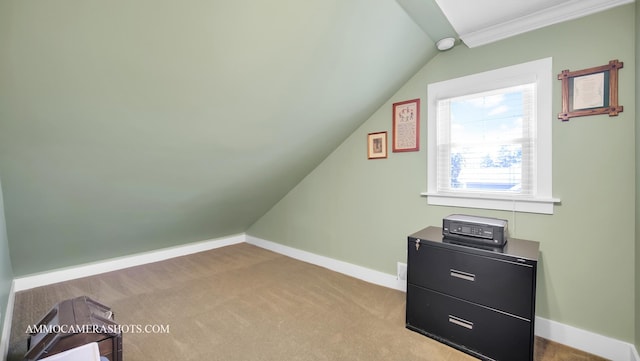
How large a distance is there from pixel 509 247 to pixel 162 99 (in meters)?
2.31

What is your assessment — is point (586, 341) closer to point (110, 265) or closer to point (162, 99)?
point (162, 99)

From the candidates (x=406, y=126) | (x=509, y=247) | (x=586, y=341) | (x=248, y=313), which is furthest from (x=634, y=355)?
(x=248, y=313)

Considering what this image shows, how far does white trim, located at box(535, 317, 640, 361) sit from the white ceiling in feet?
6.55

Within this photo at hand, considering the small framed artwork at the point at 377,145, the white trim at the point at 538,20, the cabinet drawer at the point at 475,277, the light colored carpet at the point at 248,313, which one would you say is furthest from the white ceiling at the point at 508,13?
the light colored carpet at the point at 248,313

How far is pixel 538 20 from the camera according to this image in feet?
6.04

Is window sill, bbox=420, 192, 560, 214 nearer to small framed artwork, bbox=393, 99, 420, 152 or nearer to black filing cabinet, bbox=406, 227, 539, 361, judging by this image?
black filing cabinet, bbox=406, 227, 539, 361

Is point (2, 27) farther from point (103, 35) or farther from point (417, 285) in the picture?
point (417, 285)

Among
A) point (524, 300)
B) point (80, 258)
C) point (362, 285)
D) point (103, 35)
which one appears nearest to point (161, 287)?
point (80, 258)

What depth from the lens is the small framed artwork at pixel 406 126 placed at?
2.47 meters

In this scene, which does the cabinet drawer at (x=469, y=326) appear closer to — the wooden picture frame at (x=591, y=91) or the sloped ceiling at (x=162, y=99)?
the wooden picture frame at (x=591, y=91)

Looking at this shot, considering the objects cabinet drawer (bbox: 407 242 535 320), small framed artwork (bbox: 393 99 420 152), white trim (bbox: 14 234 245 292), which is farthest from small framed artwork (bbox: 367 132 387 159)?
white trim (bbox: 14 234 245 292)

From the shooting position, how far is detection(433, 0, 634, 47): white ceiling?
1706 mm

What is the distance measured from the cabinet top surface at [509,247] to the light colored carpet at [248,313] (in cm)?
66

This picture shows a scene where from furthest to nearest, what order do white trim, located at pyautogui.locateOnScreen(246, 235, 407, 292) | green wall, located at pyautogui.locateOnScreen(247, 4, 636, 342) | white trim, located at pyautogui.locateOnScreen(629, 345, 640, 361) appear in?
white trim, located at pyautogui.locateOnScreen(246, 235, 407, 292)
green wall, located at pyautogui.locateOnScreen(247, 4, 636, 342)
white trim, located at pyautogui.locateOnScreen(629, 345, 640, 361)
